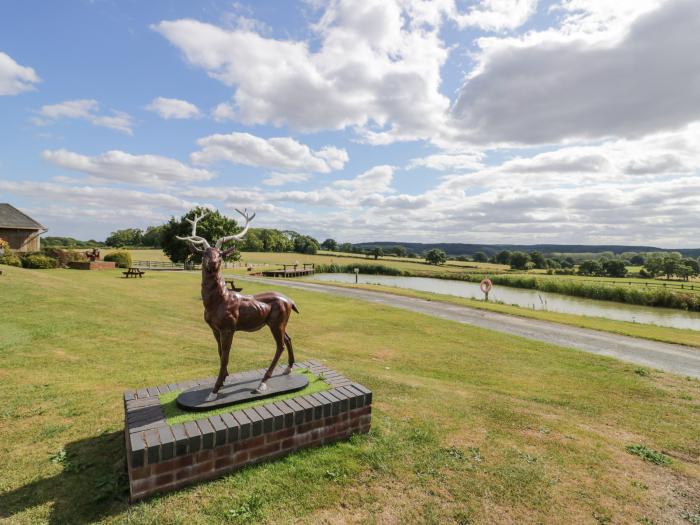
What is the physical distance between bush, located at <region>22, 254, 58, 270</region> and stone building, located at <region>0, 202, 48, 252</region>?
8060mm

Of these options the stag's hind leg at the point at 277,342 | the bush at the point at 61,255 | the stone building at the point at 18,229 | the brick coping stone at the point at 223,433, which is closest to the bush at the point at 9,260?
the bush at the point at 61,255

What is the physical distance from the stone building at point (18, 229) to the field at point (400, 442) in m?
34.5

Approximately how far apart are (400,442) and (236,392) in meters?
2.63

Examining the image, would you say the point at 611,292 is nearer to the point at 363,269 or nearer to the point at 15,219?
the point at 363,269

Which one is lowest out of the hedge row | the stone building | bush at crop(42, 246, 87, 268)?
the hedge row

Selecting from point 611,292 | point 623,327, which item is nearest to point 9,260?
point 623,327

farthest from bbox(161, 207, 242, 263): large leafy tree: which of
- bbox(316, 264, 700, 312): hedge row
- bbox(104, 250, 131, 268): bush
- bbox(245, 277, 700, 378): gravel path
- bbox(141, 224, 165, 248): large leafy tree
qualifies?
bbox(141, 224, 165, 248): large leafy tree

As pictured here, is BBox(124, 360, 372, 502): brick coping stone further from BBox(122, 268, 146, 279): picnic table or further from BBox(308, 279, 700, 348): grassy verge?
BBox(122, 268, 146, 279): picnic table

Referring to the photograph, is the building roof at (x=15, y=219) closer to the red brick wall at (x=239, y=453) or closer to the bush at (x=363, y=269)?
the bush at (x=363, y=269)

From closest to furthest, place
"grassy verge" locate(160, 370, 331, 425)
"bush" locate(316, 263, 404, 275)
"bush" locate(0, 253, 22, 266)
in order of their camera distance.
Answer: "grassy verge" locate(160, 370, 331, 425) < "bush" locate(0, 253, 22, 266) < "bush" locate(316, 263, 404, 275)

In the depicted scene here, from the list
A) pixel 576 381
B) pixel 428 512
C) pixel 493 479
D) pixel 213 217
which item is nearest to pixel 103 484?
pixel 428 512

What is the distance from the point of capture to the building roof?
36.8 m

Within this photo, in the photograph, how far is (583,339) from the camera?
16.0 metres

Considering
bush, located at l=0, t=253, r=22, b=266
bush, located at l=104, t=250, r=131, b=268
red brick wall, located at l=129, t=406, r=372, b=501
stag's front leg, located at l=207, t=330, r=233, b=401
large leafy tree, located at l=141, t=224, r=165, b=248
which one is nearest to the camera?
red brick wall, located at l=129, t=406, r=372, b=501
